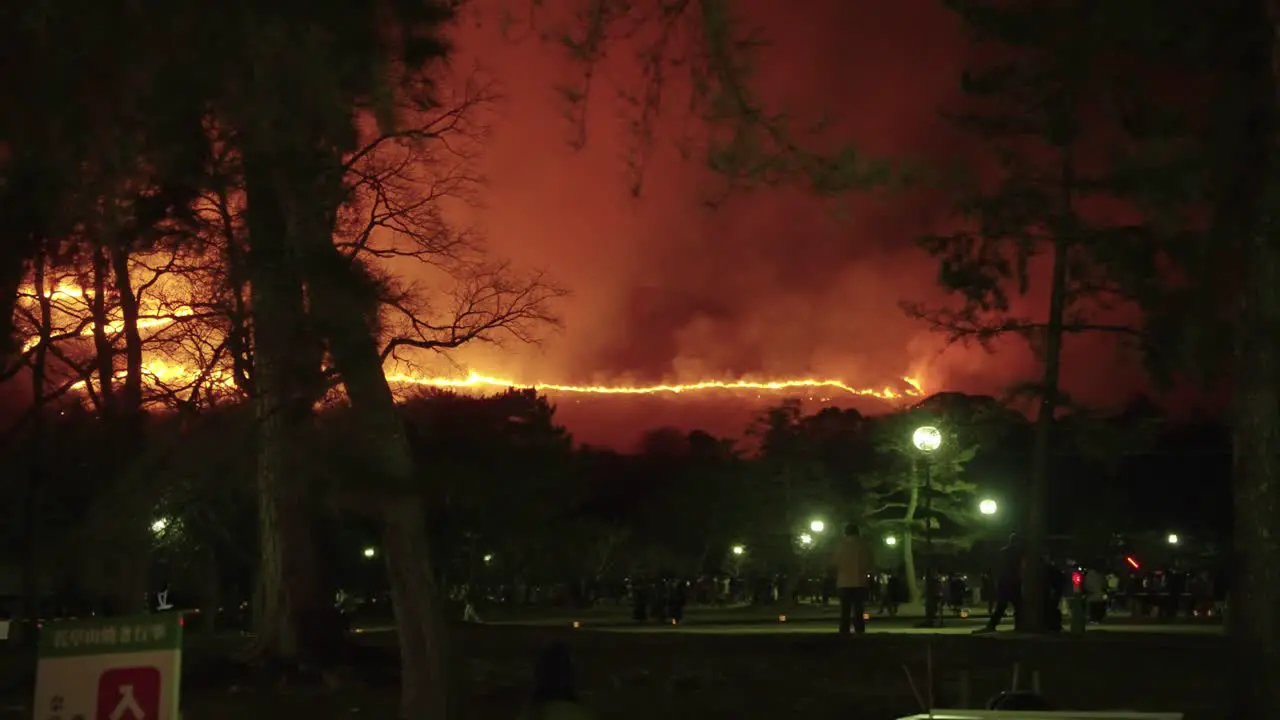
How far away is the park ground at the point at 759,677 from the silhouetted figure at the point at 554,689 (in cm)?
539

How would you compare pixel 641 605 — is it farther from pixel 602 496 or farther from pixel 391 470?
pixel 602 496

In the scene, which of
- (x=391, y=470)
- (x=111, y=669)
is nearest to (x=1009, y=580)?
(x=391, y=470)

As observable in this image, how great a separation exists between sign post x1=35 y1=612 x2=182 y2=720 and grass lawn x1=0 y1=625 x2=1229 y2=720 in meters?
6.57

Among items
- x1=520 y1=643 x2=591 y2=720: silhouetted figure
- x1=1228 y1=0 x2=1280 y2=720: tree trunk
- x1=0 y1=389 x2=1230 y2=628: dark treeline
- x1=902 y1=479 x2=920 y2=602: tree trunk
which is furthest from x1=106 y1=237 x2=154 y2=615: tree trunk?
x1=902 y1=479 x2=920 y2=602: tree trunk

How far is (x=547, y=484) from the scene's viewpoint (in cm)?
5625

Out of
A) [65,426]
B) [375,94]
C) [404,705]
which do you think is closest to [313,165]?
[375,94]

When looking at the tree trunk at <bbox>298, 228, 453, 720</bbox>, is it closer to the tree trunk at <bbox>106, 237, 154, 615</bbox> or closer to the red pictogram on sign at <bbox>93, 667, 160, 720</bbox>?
the tree trunk at <bbox>106, 237, 154, 615</bbox>

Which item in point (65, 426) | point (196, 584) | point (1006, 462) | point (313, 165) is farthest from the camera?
point (1006, 462)

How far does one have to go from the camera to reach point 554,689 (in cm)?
712

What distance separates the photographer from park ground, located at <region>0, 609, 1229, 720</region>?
1473 centimetres

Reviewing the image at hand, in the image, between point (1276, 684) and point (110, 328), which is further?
point (110, 328)

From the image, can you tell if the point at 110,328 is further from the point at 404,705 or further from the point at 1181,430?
the point at 1181,430

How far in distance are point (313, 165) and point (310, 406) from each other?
2080mm

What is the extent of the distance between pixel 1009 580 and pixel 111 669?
949 inches
